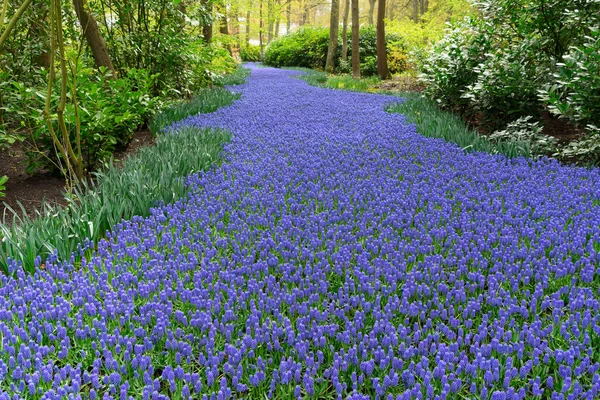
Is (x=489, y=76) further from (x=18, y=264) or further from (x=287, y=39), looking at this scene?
→ (x=287, y=39)

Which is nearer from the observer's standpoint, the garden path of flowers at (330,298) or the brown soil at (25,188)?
the garden path of flowers at (330,298)

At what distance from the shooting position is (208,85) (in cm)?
1094

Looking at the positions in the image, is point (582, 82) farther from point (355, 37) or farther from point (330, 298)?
point (355, 37)

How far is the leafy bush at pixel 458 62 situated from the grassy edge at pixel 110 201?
3567mm

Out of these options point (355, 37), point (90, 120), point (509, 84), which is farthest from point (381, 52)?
point (90, 120)

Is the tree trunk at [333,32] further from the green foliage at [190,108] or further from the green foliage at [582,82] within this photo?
the green foliage at [582,82]

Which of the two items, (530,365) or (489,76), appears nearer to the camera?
(530,365)

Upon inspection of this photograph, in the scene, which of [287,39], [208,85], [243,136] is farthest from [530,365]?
[287,39]

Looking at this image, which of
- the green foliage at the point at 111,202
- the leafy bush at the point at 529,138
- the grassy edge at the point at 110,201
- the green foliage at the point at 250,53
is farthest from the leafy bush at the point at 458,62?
the green foliage at the point at 250,53

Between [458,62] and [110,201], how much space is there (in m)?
5.49

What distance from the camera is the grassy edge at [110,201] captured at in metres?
2.78

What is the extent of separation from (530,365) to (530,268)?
0.88 metres

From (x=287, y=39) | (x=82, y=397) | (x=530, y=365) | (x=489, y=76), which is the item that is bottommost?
(x=82, y=397)

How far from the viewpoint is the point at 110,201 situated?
345 cm
